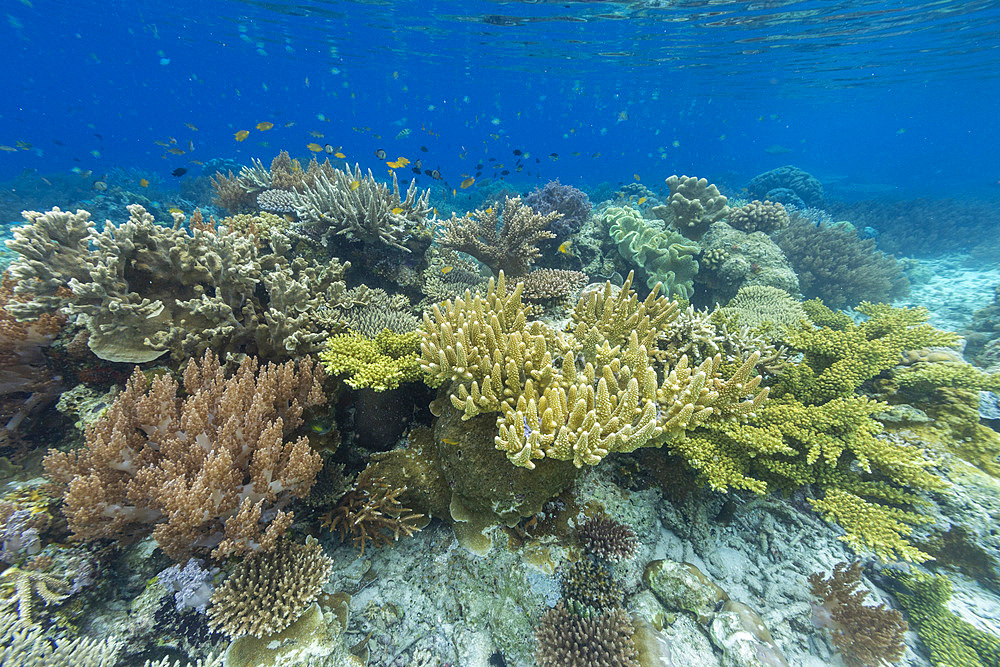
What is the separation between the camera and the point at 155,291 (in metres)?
4.04

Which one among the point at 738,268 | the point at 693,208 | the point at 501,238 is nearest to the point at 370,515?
the point at 501,238

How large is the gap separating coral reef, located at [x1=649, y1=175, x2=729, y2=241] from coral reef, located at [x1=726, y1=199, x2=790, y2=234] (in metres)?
0.88

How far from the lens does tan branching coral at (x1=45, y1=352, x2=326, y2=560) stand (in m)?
2.62

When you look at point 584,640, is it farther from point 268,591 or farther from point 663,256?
point 663,256

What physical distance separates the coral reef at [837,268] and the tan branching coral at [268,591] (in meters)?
14.4

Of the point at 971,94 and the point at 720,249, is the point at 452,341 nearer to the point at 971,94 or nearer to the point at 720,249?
the point at 720,249

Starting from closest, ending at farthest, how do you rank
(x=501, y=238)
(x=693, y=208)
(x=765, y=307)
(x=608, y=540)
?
(x=608, y=540) < (x=501, y=238) < (x=765, y=307) < (x=693, y=208)

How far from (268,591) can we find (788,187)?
26901 millimetres

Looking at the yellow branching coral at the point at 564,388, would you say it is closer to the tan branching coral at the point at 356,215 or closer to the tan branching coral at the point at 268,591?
the tan branching coral at the point at 268,591

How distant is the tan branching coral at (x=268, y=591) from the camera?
2.70 meters

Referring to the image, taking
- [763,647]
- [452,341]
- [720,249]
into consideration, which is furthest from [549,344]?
[720,249]

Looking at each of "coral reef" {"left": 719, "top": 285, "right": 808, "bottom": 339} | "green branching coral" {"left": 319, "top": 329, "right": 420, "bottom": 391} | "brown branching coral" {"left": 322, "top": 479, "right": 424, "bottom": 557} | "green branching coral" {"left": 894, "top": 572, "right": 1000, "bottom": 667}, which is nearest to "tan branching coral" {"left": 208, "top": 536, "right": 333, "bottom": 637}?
"brown branching coral" {"left": 322, "top": 479, "right": 424, "bottom": 557}

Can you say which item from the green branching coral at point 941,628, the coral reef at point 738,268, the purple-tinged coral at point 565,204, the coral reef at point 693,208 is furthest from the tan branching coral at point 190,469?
the coral reef at point 693,208

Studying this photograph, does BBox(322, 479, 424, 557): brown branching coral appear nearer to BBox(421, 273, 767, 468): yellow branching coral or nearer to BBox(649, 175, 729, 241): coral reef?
BBox(421, 273, 767, 468): yellow branching coral
